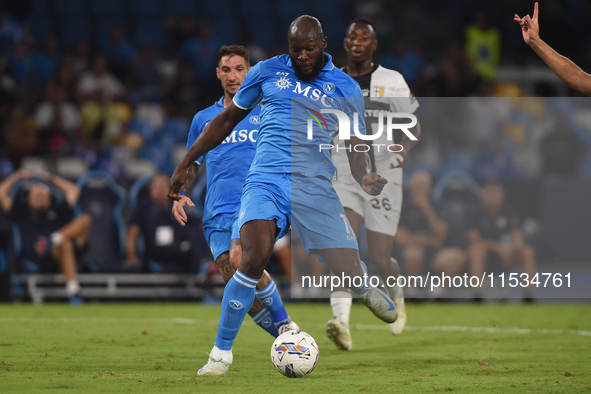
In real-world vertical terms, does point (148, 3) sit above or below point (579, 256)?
above

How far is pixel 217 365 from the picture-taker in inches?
199

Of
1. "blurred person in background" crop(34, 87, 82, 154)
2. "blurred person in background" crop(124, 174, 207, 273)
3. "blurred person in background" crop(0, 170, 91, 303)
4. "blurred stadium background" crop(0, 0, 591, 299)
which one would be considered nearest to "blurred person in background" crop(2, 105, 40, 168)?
"blurred stadium background" crop(0, 0, 591, 299)

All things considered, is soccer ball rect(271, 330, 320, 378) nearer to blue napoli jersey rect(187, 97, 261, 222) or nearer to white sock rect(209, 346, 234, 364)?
white sock rect(209, 346, 234, 364)

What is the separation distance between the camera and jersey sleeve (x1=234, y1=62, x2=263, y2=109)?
17.7 ft

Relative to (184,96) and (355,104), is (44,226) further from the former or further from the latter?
(355,104)

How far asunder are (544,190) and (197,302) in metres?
5.55

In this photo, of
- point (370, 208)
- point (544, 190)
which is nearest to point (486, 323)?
point (370, 208)

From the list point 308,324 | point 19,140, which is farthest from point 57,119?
point 308,324

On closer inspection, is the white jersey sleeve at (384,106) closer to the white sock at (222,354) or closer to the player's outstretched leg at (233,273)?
the player's outstretched leg at (233,273)

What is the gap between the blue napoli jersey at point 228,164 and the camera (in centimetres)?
655

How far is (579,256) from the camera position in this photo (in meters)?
11.2

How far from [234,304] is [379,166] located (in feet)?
8.94

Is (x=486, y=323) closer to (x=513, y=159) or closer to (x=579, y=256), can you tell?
(x=579, y=256)

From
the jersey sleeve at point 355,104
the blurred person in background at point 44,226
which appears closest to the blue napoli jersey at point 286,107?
the jersey sleeve at point 355,104
